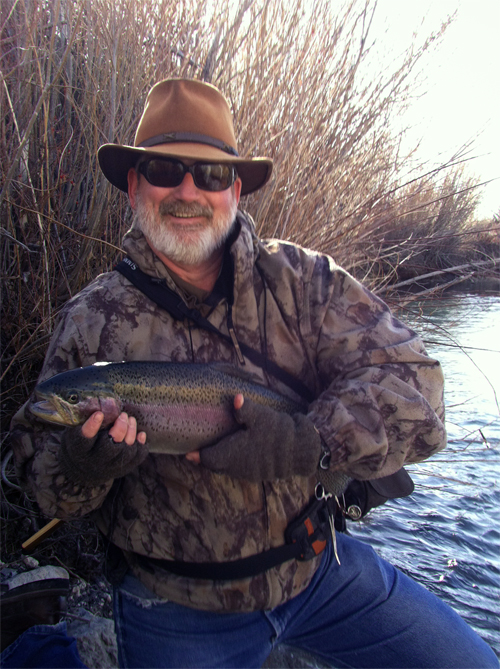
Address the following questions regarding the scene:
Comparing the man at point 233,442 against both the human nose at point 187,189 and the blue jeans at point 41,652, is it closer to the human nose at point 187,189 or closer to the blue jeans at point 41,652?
the human nose at point 187,189

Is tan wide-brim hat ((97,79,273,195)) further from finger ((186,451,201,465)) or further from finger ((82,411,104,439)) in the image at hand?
finger ((186,451,201,465))

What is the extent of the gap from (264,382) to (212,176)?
1.09m

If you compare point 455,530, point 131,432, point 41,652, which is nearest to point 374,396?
point 131,432

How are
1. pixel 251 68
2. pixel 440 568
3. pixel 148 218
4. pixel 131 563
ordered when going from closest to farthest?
pixel 131 563, pixel 148 218, pixel 440 568, pixel 251 68

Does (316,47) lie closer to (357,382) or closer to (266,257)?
(266,257)

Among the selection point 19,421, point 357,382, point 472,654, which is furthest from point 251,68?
point 472,654

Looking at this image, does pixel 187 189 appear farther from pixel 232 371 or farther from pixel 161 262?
pixel 232 371

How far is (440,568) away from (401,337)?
2434 mm

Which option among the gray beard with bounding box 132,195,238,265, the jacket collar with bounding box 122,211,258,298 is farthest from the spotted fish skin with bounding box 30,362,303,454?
the gray beard with bounding box 132,195,238,265

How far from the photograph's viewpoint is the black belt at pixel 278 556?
210 cm

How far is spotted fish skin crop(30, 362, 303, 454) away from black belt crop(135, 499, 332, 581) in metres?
0.53

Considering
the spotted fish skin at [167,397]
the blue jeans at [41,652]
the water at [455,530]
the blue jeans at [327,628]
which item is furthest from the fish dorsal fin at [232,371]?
the water at [455,530]

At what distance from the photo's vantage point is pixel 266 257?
247cm

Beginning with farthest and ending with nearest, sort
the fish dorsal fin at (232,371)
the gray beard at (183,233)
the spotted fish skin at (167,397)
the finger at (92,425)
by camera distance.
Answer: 1. the gray beard at (183,233)
2. the fish dorsal fin at (232,371)
3. the spotted fish skin at (167,397)
4. the finger at (92,425)
